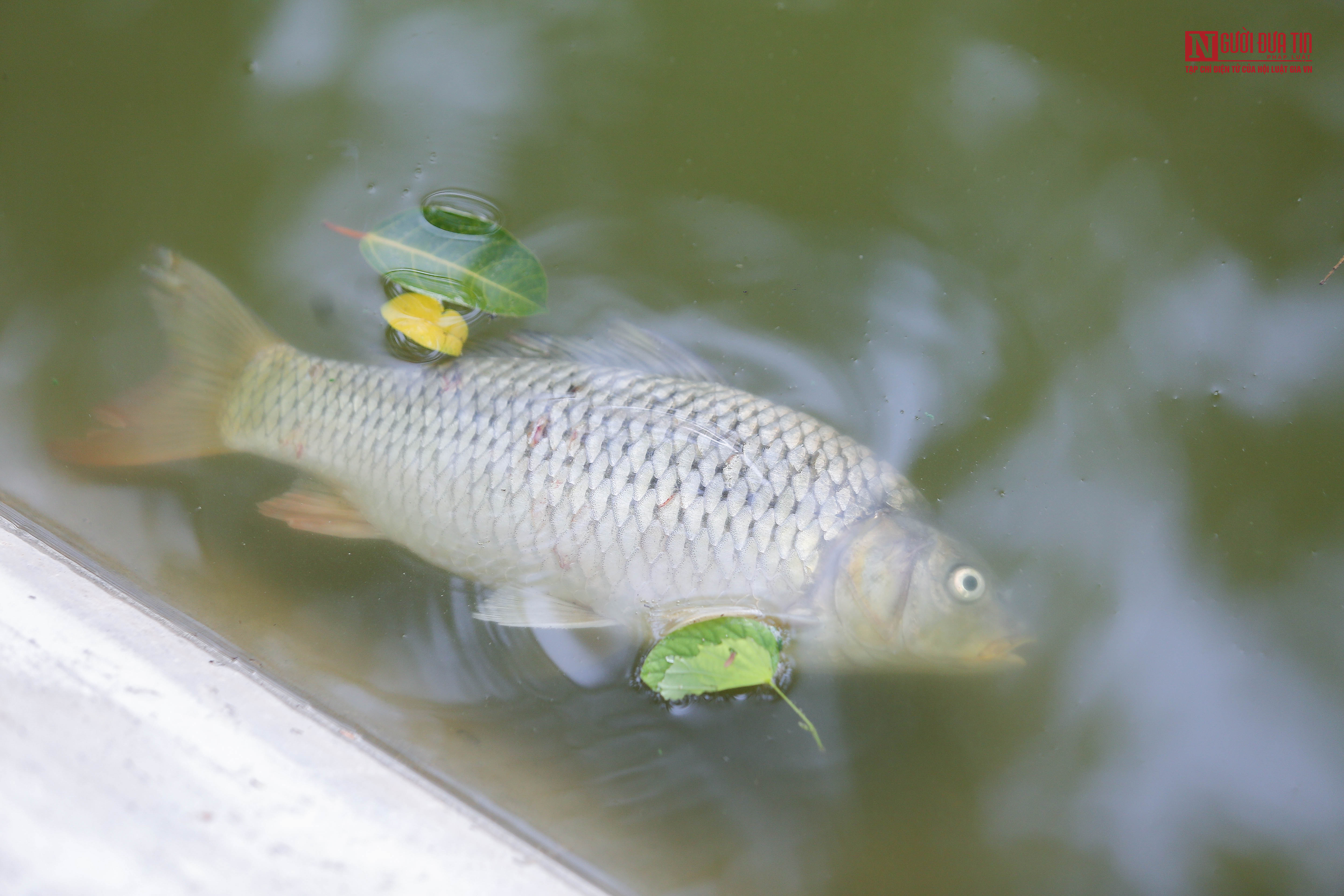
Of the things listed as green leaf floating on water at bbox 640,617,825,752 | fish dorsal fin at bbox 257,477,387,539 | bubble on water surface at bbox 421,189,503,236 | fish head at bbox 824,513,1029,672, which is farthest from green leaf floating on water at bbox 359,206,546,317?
fish head at bbox 824,513,1029,672

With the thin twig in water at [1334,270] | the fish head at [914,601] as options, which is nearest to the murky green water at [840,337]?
the thin twig in water at [1334,270]

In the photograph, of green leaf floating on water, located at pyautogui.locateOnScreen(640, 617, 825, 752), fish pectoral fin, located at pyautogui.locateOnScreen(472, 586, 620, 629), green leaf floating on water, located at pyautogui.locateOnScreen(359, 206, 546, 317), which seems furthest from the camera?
green leaf floating on water, located at pyautogui.locateOnScreen(359, 206, 546, 317)

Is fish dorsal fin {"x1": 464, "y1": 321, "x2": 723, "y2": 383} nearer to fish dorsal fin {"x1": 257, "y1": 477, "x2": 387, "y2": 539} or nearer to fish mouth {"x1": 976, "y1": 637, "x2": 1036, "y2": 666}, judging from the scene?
fish dorsal fin {"x1": 257, "y1": 477, "x2": 387, "y2": 539}

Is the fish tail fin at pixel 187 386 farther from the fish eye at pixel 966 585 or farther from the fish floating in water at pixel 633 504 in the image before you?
the fish eye at pixel 966 585

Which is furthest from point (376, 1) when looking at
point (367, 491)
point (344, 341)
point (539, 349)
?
point (367, 491)

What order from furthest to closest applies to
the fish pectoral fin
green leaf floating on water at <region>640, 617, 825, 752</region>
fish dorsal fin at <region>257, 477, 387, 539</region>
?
fish dorsal fin at <region>257, 477, 387, 539</region>, the fish pectoral fin, green leaf floating on water at <region>640, 617, 825, 752</region>

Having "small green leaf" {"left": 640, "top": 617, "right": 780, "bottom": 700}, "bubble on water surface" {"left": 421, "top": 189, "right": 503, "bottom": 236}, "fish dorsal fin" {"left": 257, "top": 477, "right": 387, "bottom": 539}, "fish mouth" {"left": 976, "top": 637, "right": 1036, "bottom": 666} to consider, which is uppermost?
"bubble on water surface" {"left": 421, "top": 189, "right": 503, "bottom": 236}
